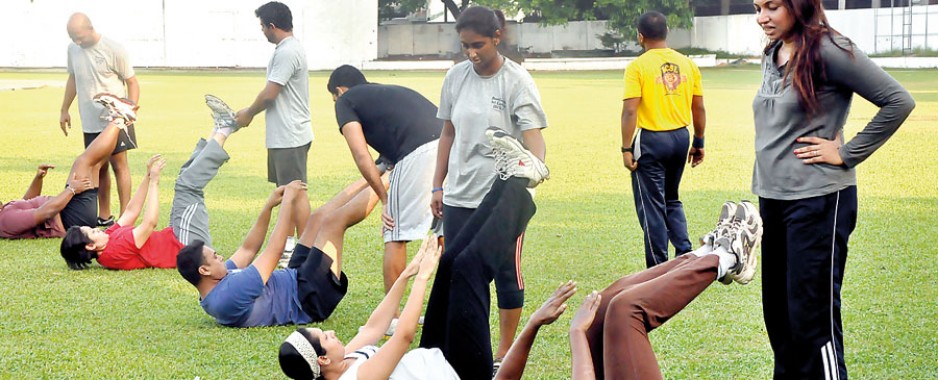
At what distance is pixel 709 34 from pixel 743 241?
181 feet

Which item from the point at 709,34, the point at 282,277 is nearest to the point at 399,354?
the point at 282,277

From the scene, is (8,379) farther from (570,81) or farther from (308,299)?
(570,81)

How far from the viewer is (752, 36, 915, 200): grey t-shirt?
4184mm

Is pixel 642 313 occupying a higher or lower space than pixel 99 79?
lower

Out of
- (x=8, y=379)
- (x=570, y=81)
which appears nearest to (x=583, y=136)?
(x=8, y=379)

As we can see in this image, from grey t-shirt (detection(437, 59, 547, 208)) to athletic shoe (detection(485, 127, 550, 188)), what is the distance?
57cm

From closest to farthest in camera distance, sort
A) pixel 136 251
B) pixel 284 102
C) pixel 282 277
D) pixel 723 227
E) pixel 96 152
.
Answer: pixel 723 227 → pixel 282 277 → pixel 136 251 → pixel 284 102 → pixel 96 152

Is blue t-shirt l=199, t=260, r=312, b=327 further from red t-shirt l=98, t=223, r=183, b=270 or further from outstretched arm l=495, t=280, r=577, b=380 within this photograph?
outstretched arm l=495, t=280, r=577, b=380

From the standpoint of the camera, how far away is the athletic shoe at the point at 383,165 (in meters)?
7.11

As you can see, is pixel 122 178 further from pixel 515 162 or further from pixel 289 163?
pixel 515 162

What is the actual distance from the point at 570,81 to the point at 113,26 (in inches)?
1058

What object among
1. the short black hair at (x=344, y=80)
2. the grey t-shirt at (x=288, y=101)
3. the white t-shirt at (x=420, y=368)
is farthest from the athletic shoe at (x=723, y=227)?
the grey t-shirt at (x=288, y=101)

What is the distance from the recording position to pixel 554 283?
25.8ft

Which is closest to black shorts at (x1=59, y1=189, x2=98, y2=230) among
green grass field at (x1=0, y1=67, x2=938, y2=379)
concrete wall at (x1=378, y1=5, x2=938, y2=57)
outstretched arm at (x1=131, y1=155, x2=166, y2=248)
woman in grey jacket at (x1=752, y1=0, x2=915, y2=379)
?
green grass field at (x1=0, y1=67, x2=938, y2=379)
